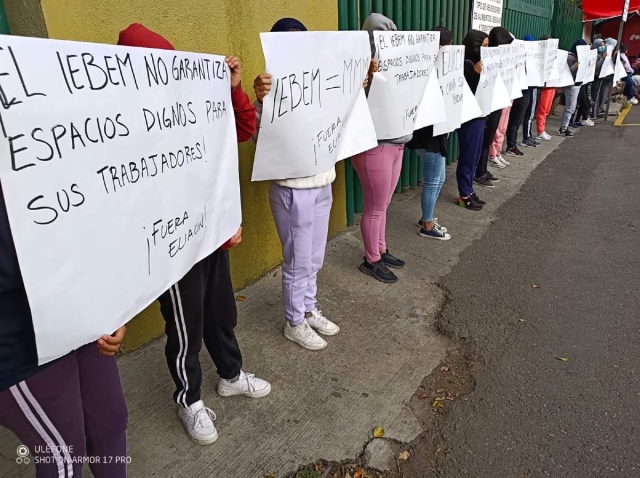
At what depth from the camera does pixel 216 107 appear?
2.02 metres

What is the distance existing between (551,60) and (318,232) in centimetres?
704

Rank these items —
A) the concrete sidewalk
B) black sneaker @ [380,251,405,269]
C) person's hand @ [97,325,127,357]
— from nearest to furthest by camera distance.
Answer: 1. person's hand @ [97,325,127,357]
2. the concrete sidewalk
3. black sneaker @ [380,251,405,269]

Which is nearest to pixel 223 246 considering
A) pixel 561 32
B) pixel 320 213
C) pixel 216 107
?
pixel 216 107

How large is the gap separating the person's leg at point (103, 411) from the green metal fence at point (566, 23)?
12.9 meters

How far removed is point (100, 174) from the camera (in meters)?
1.41

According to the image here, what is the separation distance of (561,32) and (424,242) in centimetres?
1057

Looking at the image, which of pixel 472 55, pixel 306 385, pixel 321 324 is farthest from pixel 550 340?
pixel 472 55

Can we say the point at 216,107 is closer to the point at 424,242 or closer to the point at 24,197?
the point at 24,197

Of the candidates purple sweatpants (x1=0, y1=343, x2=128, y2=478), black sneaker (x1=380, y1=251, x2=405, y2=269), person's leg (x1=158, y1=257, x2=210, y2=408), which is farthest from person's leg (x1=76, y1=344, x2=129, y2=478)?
black sneaker (x1=380, y1=251, x2=405, y2=269)

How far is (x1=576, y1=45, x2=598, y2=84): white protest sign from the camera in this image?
30.8ft

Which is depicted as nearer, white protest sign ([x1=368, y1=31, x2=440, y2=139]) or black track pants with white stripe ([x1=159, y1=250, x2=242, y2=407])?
black track pants with white stripe ([x1=159, y1=250, x2=242, y2=407])

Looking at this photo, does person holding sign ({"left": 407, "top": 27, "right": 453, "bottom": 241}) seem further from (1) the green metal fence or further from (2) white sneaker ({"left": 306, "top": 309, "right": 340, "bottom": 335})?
(1) the green metal fence

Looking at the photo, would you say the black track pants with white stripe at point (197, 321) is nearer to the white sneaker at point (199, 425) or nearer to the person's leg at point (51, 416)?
the white sneaker at point (199, 425)

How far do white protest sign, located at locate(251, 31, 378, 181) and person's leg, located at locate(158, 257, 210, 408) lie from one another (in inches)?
30.2
